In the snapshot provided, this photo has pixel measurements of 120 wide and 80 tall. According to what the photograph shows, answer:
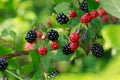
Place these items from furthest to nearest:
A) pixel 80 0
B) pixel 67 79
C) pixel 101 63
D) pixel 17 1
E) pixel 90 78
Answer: pixel 101 63 < pixel 17 1 < pixel 80 0 < pixel 90 78 < pixel 67 79

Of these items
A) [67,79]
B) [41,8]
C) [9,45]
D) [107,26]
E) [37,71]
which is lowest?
[67,79]

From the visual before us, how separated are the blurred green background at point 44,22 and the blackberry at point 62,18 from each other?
1.34 feet

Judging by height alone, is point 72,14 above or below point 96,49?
above

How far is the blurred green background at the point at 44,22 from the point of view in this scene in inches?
130

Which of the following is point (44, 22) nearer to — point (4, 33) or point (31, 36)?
point (4, 33)

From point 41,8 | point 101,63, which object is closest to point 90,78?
point 101,63

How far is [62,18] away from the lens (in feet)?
7.54

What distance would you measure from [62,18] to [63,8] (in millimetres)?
75

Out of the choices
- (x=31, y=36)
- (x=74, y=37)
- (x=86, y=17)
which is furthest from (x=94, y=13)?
(x=31, y=36)

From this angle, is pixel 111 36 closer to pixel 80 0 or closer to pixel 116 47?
pixel 116 47

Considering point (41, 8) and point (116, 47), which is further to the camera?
point (41, 8)

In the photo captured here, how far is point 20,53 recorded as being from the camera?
2.34m

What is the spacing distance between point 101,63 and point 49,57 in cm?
281

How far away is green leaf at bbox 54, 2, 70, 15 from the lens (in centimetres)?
233
